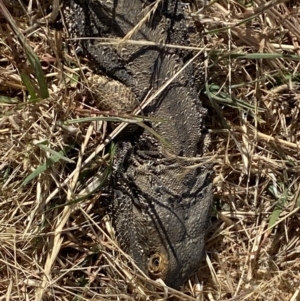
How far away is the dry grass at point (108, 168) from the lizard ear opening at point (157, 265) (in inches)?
2.2

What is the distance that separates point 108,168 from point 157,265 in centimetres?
56

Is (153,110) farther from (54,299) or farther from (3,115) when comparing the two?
(54,299)

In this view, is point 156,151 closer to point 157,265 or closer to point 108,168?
point 108,168

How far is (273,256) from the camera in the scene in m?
3.89

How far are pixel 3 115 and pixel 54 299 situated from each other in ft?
3.35

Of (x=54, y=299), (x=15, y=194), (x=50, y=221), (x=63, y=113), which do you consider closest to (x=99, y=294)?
(x=54, y=299)

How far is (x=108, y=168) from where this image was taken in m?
3.53

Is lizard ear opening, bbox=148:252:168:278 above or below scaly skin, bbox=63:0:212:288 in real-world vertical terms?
below

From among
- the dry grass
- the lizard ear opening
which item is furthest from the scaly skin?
the dry grass

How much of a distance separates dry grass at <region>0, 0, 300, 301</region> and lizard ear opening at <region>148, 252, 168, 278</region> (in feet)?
0.19

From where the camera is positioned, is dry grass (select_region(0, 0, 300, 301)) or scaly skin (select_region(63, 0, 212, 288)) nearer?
scaly skin (select_region(63, 0, 212, 288))

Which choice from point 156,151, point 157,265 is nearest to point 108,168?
point 156,151

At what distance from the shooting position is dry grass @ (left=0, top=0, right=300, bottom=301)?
11.8 ft

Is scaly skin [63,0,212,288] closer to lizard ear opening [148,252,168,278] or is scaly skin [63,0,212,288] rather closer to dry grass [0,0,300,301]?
lizard ear opening [148,252,168,278]
